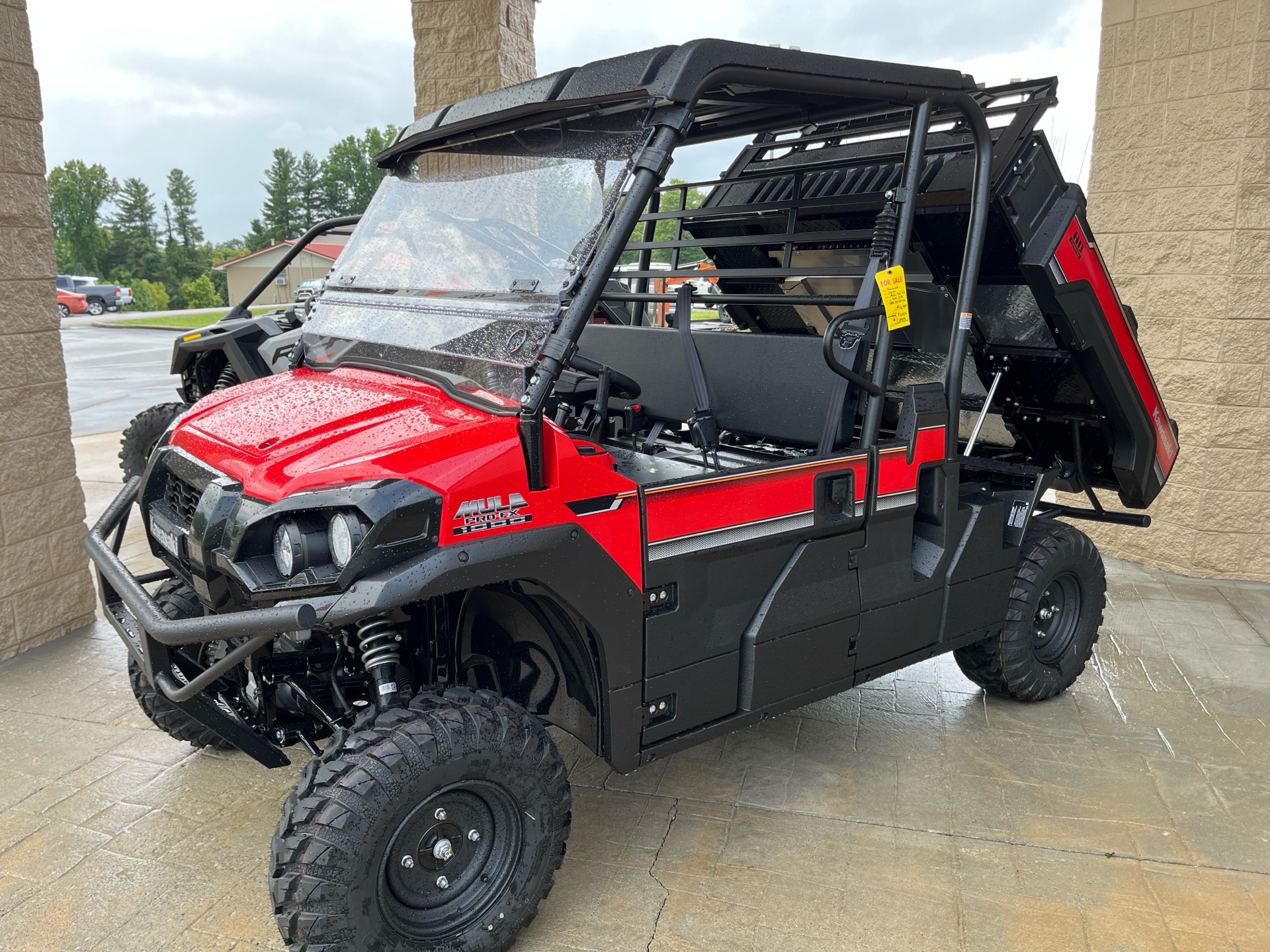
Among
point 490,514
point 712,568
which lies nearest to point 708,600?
point 712,568

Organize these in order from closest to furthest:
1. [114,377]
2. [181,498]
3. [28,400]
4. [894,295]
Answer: [181,498]
[894,295]
[28,400]
[114,377]

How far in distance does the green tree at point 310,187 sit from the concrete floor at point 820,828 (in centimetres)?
8878

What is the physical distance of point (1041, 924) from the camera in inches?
106

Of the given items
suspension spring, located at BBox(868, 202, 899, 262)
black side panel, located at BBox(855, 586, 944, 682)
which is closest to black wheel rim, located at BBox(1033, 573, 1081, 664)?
black side panel, located at BBox(855, 586, 944, 682)

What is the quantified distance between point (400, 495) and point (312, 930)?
1.00 m

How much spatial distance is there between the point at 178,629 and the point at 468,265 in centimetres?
129

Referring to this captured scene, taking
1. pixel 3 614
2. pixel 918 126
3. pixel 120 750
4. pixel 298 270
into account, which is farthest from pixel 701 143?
pixel 298 270

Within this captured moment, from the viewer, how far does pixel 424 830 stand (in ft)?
7.82

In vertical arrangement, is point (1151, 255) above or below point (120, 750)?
above

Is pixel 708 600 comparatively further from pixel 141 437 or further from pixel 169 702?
pixel 141 437

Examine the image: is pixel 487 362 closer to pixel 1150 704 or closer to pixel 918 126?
pixel 918 126

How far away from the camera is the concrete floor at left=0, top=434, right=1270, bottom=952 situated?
2684 millimetres

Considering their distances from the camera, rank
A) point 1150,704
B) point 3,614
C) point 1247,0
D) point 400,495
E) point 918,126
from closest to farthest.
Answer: point 400,495 < point 918,126 < point 1150,704 < point 3,614 < point 1247,0

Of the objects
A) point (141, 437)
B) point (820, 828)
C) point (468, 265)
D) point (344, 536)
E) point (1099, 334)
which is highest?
point (468, 265)
